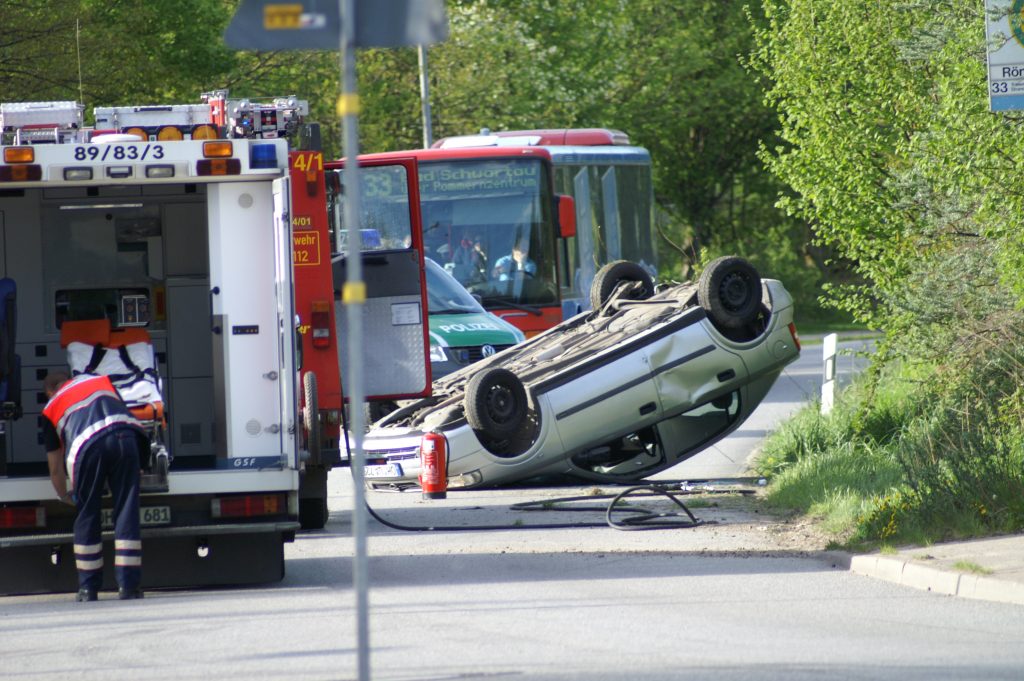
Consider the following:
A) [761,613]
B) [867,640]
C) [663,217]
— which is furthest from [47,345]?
[663,217]

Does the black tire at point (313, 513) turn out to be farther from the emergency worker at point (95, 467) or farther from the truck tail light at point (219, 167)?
the truck tail light at point (219, 167)

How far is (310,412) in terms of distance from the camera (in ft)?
34.8

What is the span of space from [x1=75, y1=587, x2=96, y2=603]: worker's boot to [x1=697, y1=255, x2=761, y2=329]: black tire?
6321mm

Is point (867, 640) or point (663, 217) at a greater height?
point (663, 217)

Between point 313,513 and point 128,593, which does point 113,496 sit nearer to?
point 128,593

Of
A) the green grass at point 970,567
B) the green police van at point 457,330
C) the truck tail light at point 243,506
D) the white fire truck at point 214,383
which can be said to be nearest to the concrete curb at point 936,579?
the green grass at point 970,567

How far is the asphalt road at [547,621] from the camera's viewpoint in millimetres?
7250

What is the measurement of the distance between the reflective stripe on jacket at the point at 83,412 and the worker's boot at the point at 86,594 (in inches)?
25.1

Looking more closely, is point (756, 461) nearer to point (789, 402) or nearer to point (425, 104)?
point (789, 402)

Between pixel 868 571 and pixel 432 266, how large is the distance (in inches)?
356

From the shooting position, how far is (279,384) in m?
9.72

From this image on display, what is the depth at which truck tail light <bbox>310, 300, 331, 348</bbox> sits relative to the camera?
1124cm

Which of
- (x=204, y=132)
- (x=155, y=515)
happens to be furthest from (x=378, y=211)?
(x=155, y=515)

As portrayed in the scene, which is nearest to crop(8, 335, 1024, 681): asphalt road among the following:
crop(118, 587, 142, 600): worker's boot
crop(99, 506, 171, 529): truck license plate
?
crop(118, 587, 142, 600): worker's boot
